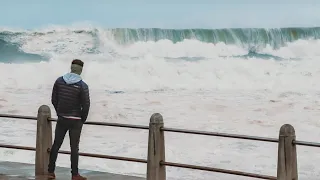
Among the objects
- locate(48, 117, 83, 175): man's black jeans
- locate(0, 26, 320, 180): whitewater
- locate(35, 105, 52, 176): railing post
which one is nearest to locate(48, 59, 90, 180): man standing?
locate(48, 117, 83, 175): man's black jeans

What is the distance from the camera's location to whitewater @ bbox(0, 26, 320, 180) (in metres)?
18.2

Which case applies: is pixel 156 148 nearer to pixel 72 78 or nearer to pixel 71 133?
pixel 71 133

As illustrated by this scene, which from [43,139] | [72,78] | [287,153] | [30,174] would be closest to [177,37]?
[30,174]

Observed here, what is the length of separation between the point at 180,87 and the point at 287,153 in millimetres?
32365

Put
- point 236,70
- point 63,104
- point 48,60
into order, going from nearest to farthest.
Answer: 1. point 63,104
2. point 236,70
3. point 48,60

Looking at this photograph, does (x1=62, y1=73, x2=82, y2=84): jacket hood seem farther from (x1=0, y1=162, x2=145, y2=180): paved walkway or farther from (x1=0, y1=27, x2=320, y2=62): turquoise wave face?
(x1=0, y1=27, x2=320, y2=62): turquoise wave face

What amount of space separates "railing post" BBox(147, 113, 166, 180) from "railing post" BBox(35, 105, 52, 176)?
1.65 m

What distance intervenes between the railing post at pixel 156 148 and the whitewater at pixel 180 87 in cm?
444

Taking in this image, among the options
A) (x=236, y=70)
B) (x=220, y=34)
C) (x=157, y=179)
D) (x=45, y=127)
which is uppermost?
(x=220, y=34)

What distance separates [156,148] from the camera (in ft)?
29.7

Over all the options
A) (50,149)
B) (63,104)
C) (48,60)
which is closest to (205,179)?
(50,149)

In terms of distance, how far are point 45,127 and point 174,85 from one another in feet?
103

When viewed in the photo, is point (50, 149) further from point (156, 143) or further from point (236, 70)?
point (236, 70)

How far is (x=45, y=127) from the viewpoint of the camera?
32.5ft
